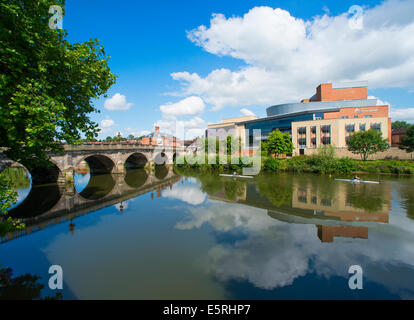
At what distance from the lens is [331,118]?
218 feet

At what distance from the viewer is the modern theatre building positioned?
62.8 metres

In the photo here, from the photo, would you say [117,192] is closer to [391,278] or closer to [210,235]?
[210,235]

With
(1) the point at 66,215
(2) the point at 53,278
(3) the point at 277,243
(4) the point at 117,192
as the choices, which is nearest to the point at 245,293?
(3) the point at 277,243

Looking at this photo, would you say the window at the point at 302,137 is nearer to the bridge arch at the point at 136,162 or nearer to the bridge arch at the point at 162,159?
the bridge arch at the point at 162,159

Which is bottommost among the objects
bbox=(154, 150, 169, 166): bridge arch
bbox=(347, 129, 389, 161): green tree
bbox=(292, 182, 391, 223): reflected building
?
bbox=(292, 182, 391, 223): reflected building

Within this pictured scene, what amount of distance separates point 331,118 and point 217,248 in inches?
2818

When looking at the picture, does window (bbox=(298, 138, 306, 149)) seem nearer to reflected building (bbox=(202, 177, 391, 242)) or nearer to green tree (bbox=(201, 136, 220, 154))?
green tree (bbox=(201, 136, 220, 154))

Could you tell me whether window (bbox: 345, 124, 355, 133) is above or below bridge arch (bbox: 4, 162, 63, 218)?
above

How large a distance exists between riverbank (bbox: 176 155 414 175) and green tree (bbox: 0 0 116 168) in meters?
38.1

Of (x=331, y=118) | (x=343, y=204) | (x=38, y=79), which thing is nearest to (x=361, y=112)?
(x=331, y=118)

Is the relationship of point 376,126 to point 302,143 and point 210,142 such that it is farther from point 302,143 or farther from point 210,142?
point 210,142

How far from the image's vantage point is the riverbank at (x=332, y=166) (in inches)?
1554

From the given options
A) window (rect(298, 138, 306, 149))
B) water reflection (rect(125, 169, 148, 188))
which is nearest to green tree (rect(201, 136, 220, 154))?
water reflection (rect(125, 169, 148, 188))

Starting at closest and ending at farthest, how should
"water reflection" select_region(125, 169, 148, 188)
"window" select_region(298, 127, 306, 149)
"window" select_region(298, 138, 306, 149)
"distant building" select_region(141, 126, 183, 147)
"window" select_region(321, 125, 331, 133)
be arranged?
"water reflection" select_region(125, 169, 148, 188)
"window" select_region(321, 125, 331, 133)
"window" select_region(298, 138, 306, 149)
"window" select_region(298, 127, 306, 149)
"distant building" select_region(141, 126, 183, 147)
